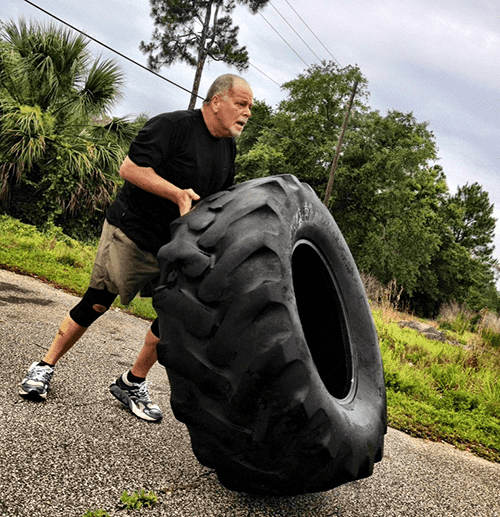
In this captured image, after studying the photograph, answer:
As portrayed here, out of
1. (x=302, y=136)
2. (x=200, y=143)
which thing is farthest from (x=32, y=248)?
(x=302, y=136)

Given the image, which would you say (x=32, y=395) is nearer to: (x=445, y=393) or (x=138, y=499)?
(x=138, y=499)

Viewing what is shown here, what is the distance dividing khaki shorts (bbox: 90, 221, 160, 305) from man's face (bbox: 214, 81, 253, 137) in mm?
675

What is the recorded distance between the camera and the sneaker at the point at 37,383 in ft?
Answer: 6.70

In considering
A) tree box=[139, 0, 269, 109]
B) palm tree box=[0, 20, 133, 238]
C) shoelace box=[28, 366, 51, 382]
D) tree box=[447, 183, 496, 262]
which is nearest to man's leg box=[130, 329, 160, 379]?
shoelace box=[28, 366, 51, 382]

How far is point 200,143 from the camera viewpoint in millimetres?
2162

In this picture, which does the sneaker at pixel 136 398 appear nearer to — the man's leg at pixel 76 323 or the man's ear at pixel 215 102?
the man's leg at pixel 76 323

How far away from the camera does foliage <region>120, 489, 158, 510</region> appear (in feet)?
4.77

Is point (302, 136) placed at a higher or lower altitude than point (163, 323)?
higher

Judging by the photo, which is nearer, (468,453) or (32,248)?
(468,453)

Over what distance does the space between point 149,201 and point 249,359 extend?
1092 mm

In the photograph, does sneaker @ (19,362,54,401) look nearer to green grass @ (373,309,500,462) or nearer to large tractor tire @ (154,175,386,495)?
large tractor tire @ (154,175,386,495)

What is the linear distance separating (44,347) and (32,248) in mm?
4876

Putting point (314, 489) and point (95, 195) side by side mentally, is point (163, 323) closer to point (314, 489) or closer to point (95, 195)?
point (314, 489)

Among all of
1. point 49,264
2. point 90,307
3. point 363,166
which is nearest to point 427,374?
point 90,307
